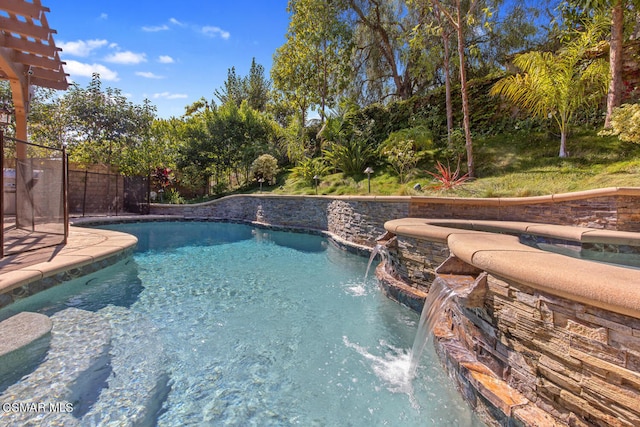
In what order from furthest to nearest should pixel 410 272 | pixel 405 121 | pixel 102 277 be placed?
1. pixel 405 121
2. pixel 102 277
3. pixel 410 272

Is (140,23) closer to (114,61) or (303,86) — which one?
(114,61)

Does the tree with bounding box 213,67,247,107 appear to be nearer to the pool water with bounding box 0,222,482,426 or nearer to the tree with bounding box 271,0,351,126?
the tree with bounding box 271,0,351,126

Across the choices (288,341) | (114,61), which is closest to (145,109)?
(114,61)

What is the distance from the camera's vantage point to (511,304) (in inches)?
84.4

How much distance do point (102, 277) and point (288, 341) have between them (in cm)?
400

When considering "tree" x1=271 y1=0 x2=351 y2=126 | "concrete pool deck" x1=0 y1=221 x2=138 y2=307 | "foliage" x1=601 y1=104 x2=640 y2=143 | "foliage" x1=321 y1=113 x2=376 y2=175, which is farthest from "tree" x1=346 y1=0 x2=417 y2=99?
"concrete pool deck" x1=0 y1=221 x2=138 y2=307

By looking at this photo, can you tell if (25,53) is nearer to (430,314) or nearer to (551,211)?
(430,314)

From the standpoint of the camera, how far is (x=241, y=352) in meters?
3.34

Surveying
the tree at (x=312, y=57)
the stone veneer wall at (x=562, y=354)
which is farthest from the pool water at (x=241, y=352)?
the tree at (x=312, y=57)

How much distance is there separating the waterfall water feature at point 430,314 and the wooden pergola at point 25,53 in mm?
8237

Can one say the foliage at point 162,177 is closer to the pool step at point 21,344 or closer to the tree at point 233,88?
A: the tree at point 233,88

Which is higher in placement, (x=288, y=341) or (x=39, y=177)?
(x=39, y=177)

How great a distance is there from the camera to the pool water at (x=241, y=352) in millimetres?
2477

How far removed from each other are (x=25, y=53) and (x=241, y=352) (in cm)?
906
